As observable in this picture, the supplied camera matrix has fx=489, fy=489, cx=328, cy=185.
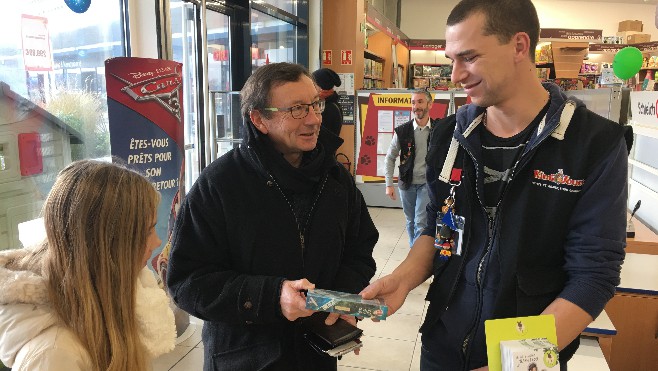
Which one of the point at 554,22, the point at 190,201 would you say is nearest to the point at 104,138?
the point at 190,201

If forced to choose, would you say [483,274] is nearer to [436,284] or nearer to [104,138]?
[436,284]

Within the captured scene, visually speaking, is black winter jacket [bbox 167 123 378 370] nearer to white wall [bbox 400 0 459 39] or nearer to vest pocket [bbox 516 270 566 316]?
vest pocket [bbox 516 270 566 316]

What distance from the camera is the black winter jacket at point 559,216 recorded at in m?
1.19

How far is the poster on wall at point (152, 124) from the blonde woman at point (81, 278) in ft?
4.36

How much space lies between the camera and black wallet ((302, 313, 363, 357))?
1423mm

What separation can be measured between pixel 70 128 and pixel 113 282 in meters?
1.95

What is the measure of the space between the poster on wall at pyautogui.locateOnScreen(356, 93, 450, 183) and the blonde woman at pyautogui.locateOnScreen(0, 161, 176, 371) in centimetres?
604

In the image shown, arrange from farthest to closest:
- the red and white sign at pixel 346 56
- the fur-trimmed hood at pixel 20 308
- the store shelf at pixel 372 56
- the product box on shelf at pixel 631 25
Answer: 1. the product box on shelf at pixel 631 25
2. the store shelf at pixel 372 56
3. the red and white sign at pixel 346 56
4. the fur-trimmed hood at pixel 20 308

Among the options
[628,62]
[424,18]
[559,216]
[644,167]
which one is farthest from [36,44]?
[424,18]

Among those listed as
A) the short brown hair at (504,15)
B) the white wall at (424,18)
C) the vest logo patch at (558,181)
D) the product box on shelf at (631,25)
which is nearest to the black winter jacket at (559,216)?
the vest logo patch at (558,181)

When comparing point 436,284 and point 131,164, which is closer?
point 436,284

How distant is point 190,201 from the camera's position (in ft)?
5.02

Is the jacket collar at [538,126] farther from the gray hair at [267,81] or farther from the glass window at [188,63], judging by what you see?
the glass window at [188,63]

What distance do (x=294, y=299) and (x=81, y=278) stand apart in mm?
542
